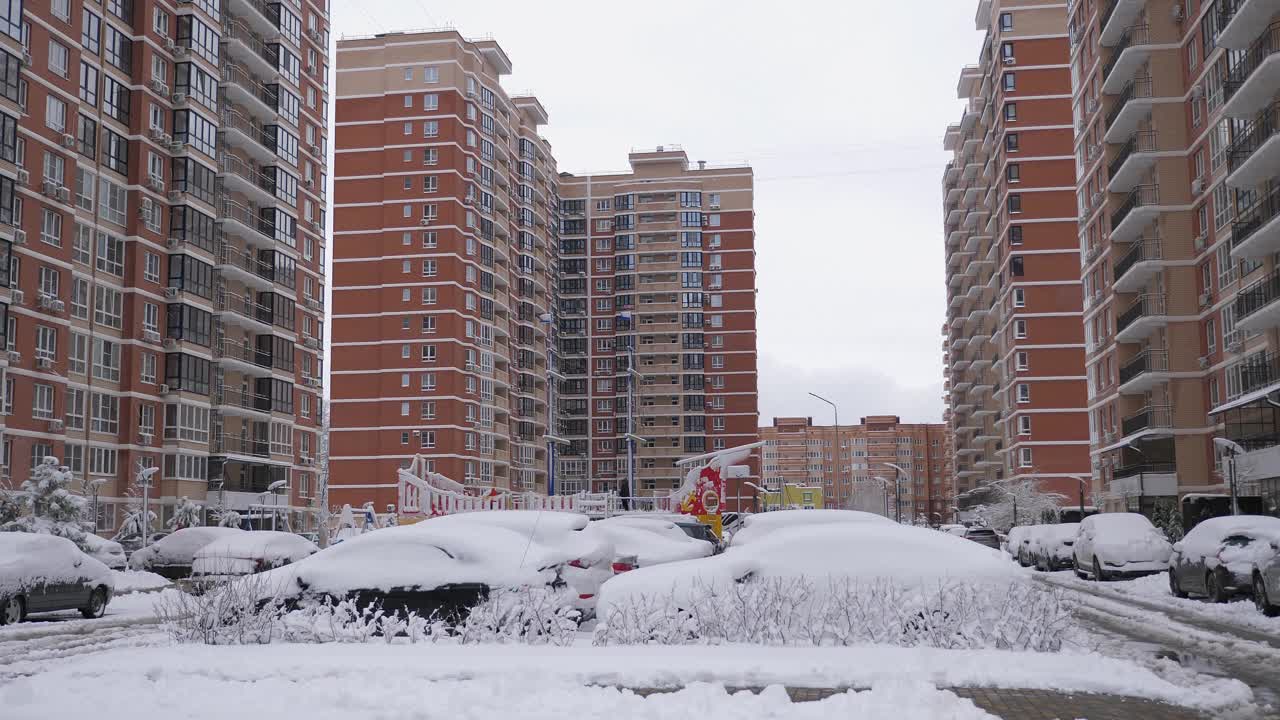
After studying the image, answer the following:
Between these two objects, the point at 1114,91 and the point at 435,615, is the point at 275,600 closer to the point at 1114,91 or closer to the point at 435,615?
the point at 435,615

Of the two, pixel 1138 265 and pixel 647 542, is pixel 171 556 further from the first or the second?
pixel 1138 265

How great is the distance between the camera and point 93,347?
4844cm

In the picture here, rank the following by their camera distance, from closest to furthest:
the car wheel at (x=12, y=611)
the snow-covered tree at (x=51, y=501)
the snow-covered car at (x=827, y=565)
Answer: the snow-covered car at (x=827, y=565) < the car wheel at (x=12, y=611) < the snow-covered tree at (x=51, y=501)

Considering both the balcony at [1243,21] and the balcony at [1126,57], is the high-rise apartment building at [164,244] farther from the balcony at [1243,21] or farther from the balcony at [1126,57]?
the balcony at [1243,21]

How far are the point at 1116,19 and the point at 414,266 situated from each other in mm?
51446

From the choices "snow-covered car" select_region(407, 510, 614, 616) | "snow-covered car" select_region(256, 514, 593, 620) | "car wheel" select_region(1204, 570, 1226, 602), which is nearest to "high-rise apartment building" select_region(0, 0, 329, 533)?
"snow-covered car" select_region(407, 510, 614, 616)

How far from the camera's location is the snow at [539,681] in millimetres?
8766

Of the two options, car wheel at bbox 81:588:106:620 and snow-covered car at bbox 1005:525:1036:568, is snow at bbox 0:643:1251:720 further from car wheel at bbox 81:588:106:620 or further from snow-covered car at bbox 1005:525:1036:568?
snow-covered car at bbox 1005:525:1036:568

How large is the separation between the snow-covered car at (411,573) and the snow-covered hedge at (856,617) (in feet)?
5.91

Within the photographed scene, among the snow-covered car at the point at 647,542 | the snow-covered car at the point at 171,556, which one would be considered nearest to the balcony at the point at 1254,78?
the snow-covered car at the point at 647,542

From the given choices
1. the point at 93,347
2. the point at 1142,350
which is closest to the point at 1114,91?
the point at 1142,350

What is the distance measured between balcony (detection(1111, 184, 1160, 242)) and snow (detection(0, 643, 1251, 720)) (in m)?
47.9

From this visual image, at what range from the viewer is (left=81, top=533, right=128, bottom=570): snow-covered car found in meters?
32.2

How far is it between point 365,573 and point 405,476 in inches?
605
